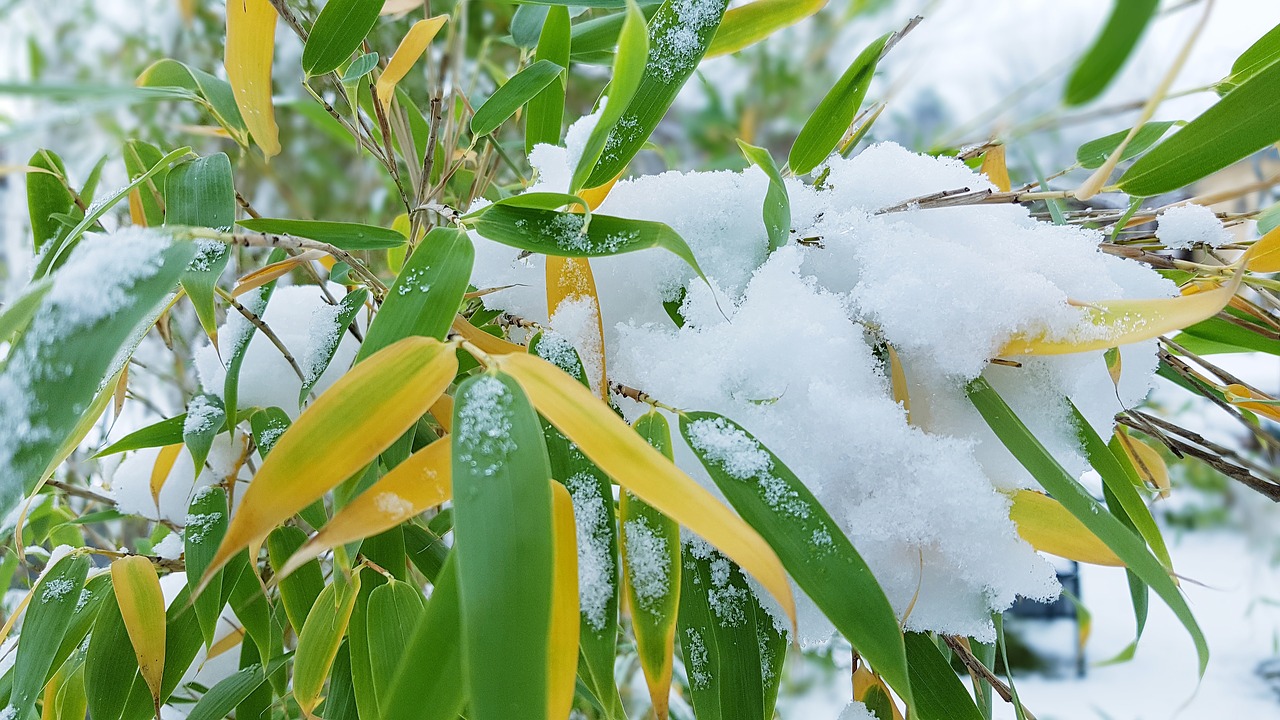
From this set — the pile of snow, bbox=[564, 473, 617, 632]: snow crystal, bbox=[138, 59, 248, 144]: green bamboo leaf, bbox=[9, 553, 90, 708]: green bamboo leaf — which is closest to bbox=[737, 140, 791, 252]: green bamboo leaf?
the pile of snow

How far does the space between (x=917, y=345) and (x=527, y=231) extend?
5.4 inches

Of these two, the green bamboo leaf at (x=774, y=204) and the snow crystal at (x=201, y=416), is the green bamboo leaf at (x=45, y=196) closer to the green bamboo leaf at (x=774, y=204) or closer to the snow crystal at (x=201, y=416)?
the snow crystal at (x=201, y=416)

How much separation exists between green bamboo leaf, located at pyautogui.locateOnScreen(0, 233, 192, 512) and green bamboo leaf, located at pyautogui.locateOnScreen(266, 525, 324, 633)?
0.46 feet

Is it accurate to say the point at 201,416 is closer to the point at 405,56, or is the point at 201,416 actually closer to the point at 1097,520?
the point at 405,56

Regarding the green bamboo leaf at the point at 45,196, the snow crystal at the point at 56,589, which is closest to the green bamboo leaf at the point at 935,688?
the snow crystal at the point at 56,589

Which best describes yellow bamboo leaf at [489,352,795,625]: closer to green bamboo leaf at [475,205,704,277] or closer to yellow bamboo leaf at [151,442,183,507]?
green bamboo leaf at [475,205,704,277]

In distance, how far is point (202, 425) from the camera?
0.97ft

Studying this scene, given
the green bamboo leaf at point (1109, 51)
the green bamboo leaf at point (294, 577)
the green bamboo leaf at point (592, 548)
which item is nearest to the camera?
the green bamboo leaf at point (1109, 51)

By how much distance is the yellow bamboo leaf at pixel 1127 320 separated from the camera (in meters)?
0.22

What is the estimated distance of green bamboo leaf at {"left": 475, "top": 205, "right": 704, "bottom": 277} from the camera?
0.22 m

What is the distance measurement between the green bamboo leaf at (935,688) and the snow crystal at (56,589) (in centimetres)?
35

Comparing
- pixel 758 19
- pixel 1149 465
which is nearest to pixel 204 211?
pixel 758 19

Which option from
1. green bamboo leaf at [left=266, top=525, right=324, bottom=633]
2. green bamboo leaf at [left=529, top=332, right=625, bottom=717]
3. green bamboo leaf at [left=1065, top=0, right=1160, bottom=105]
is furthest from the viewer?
green bamboo leaf at [left=266, top=525, right=324, bottom=633]

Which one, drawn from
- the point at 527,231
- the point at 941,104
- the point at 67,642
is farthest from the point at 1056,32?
the point at 67,642
